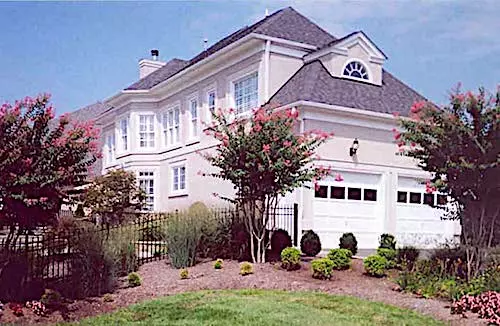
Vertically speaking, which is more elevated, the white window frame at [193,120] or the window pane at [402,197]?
the white window frame at [193,120]

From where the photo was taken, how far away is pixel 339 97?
17516 mm

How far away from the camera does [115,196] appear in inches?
874

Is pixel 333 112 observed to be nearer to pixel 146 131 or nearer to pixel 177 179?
pixel 177 179

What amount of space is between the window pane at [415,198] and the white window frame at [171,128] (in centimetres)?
999

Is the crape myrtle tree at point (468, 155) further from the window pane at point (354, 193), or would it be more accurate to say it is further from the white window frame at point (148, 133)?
the white window frame at point (148, 133)

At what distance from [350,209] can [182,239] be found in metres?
6.71

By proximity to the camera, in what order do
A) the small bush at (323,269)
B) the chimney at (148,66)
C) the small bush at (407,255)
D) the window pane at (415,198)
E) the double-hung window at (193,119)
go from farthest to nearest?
the chimney at (148,66), the double-hung window at (193,119), the window pane at (415,198), the small bush at (407,255), the small bush at (323,269)

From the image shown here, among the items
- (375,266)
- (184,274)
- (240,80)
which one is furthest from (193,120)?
(375,266)

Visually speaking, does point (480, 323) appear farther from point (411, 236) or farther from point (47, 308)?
point (411, 236)

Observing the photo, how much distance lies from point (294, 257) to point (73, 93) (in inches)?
352

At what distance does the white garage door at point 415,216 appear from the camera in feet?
61.4

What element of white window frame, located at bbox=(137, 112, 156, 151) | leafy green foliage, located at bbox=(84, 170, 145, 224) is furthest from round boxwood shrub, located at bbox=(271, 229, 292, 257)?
white window frame, located at bbox=(137, 112, 156, 151)

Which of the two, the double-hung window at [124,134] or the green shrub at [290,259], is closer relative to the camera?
the green shrub at [290,259]

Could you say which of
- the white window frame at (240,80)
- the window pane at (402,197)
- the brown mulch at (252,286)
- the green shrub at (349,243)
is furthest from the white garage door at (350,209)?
the brown mulch at (252,286)
